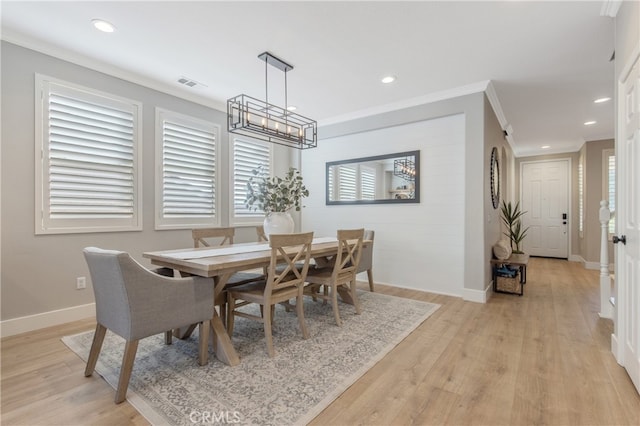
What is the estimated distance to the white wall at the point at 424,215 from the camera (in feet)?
12.7

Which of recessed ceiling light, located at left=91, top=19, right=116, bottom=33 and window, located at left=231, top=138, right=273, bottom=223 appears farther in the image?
window, located at left=231, top=138, right=273, bottom=223

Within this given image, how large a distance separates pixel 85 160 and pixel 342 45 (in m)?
2.76

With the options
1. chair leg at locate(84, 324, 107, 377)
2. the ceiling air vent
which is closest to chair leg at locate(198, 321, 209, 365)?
chair leg at locate(84, 324, 107, 377)

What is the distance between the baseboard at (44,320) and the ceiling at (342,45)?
2.43 meters

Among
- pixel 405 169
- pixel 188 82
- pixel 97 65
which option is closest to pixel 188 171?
pixel 188 82

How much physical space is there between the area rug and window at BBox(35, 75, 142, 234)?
1.16 m

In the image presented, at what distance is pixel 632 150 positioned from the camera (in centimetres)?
192

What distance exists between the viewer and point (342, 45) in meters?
2.75

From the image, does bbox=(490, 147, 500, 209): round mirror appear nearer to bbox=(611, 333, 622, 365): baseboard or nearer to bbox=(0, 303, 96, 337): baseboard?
bbox=(611, 333, 622, 365): baseboard

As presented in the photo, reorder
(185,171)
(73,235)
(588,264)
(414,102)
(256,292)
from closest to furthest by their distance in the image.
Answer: (256,292), (73,235), (185,171), (414,102), (588,264)

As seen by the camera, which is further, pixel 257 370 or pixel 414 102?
pixel 414 102

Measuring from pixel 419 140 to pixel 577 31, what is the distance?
74.8 inches

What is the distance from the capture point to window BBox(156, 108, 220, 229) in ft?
11.9

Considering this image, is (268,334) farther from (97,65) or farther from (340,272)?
(97,65)
